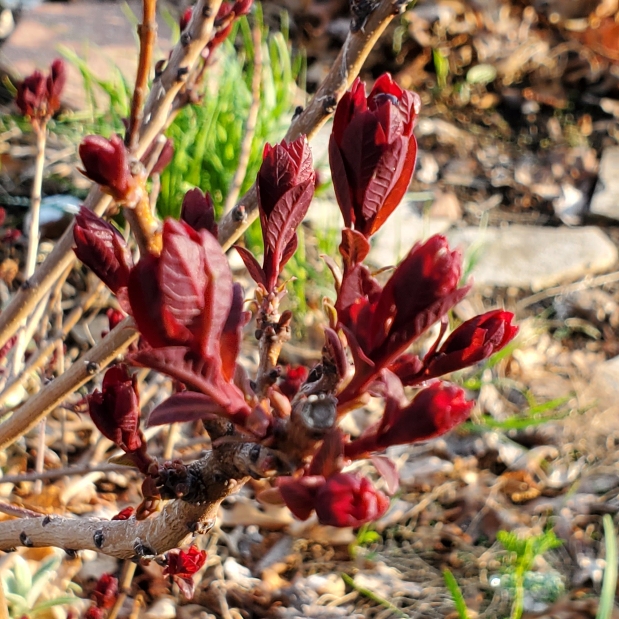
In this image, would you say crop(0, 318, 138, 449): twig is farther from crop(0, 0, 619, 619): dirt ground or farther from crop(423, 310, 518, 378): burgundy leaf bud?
crop(423, 310, 518, 378): burgundy leaf bud

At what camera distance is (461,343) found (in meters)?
0.58

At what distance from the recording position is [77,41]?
11.9ft

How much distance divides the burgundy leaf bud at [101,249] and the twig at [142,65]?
0.28 m

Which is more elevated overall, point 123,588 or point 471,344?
point 471,344

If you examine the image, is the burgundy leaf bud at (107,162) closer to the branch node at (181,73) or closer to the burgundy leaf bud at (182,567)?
the branch node at (181,73)

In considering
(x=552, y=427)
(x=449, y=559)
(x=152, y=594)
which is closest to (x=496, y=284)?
(x=552, y=427)

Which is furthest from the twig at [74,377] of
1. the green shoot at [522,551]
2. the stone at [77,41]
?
the stone at [77,41]

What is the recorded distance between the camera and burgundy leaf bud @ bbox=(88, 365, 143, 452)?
687mm

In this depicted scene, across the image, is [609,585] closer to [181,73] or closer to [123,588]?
[123,588]

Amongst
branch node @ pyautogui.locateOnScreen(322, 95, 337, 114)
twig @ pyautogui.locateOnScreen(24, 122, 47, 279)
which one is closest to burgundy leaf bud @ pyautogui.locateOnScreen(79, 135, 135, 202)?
branch node @ pyautogui.locateOnScreen(322, 95, 337, 114)

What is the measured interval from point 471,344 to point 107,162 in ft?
1.08

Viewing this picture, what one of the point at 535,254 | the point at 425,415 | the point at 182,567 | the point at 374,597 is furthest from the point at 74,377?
the point at 535,254

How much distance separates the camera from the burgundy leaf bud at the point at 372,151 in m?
0.57

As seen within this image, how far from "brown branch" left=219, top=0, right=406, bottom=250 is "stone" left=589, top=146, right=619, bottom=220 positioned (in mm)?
2928
